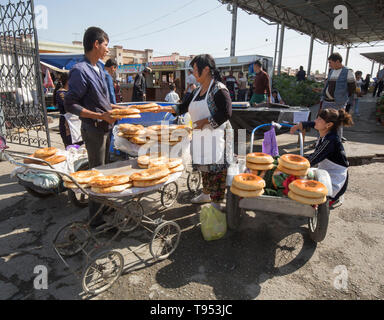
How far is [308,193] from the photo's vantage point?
8.13 ft

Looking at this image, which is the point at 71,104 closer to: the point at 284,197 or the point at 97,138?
the point at 97,138

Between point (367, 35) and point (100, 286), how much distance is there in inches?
1612

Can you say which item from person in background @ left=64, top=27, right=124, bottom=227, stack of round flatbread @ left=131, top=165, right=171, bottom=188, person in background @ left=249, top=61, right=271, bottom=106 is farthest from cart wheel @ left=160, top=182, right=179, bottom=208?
person in background @ left=249, top=61, right=271, bottom=106

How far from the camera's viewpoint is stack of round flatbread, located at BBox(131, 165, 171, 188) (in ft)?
8.28

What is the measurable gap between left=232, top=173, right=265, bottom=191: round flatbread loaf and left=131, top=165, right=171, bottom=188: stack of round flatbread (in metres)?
0.76

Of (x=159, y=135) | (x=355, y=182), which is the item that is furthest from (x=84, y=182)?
(x=355, y=182)

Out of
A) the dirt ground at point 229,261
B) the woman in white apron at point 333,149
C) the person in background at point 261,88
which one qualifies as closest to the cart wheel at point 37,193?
the dirt ground at point 229,261

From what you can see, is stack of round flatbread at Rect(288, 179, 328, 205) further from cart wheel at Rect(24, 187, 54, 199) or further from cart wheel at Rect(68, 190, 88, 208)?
cart wheel at Rect(24, 187, 54, 199)

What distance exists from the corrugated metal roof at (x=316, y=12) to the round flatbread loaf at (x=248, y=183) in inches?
649

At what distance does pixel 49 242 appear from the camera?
125 inches

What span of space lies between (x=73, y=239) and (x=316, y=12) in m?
25.7

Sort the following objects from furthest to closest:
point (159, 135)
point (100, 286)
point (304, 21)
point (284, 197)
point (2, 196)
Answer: point (304, 21), point (2, 196), point (159, 135), point (284, 197), point (100, 286)

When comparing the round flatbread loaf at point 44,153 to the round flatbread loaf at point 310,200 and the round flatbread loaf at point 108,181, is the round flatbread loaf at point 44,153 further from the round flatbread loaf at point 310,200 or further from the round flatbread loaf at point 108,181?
the round flatbread loaf at point 310,200

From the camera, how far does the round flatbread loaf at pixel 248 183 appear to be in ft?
8.66
